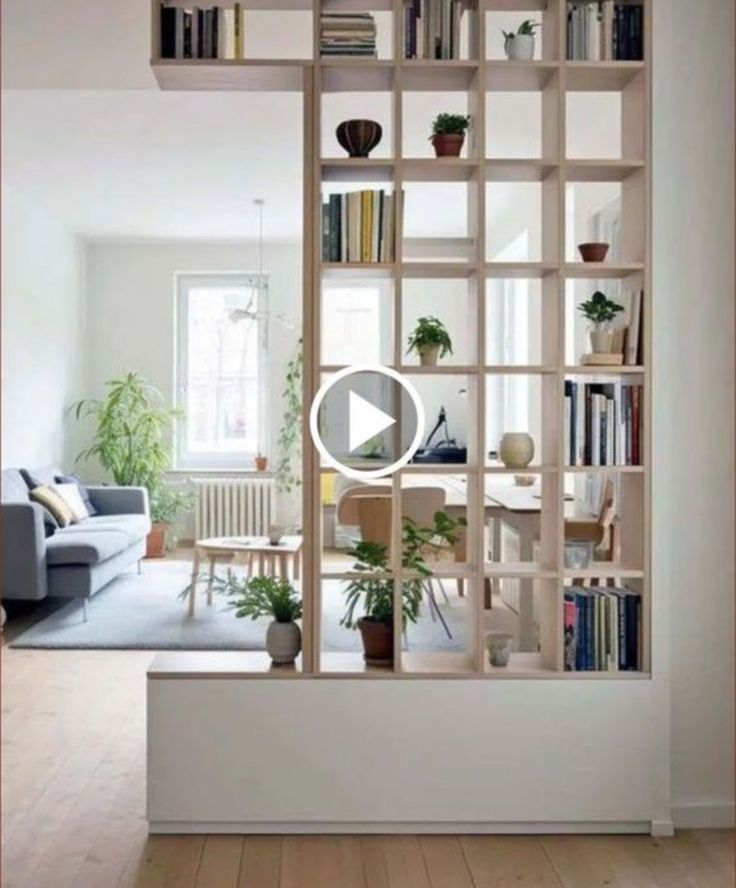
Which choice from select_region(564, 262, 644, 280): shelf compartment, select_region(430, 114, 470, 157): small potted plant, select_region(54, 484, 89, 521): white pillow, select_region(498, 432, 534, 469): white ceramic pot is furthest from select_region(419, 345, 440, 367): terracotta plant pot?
select_region(54, 484, 89, 521): white pillow

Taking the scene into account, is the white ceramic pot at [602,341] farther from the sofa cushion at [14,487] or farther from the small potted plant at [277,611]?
the sofa cushion at [14,487]

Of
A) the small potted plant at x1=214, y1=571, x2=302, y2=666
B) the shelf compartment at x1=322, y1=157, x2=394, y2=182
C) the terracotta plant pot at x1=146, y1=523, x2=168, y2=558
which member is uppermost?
the shelf compartment at x1=322, y1=157, x2=394, y2=182

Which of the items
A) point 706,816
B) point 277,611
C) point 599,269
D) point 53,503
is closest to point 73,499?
point 53,503

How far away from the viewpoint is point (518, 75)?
262cm

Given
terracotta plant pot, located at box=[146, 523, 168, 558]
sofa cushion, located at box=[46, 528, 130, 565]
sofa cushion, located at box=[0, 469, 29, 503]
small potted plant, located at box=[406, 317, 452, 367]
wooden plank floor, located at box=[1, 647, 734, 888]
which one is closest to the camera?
wooden plank floor, located at box=[1, 647, 734, 888]

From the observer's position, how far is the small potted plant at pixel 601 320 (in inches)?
102

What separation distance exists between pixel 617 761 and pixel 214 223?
562cm

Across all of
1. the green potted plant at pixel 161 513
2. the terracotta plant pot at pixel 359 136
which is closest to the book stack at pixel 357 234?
the terracotta plant pot at pixel 359 136

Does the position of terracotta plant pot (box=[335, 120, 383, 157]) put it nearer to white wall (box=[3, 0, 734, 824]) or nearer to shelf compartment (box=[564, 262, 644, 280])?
shelf compartment (box=[564, 262, 644, 280])

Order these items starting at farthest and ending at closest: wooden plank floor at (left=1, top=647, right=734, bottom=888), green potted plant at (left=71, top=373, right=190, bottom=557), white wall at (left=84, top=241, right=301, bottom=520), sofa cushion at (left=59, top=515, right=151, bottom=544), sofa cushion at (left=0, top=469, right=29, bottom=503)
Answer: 1. white wall at (left=84, top=241, right=301, bottom=520)
2. green potted plant at (left=71, top=373, right=190, bottom=557)
3. sofa cushion at (left=59, top=515, right=151, bottom=544)
4. sofa cushion at (left=0, top=469, right=29, bottom=503)
5. wooden plank floor at (left=1, top=647, right=734, bottom=888)

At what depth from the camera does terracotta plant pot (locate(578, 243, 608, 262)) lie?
8.54 feet

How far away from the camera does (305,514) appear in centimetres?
257

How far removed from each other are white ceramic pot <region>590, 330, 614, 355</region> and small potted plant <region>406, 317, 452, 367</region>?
1.28ft

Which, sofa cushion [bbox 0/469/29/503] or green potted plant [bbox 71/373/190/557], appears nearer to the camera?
sofa cushion [bbox 0/469/29/503]
